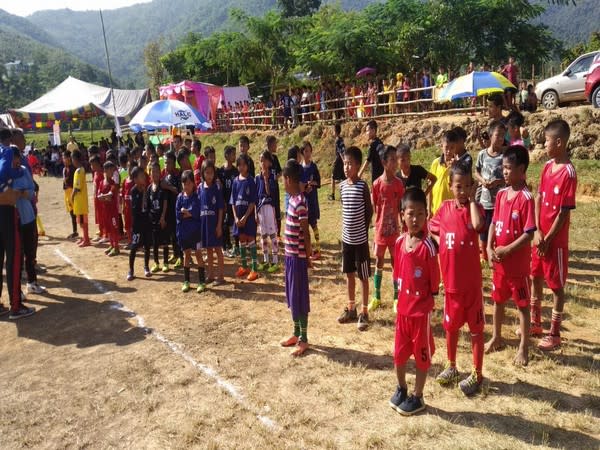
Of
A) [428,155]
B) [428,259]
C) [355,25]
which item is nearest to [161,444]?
[428,259]

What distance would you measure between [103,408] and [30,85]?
→ 361 feet

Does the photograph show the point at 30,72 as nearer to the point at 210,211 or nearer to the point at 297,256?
the point at 210,211

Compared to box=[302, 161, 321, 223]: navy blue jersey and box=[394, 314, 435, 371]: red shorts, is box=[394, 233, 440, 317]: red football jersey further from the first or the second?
box=[302, 161, 321, 223]: navy blue jersey

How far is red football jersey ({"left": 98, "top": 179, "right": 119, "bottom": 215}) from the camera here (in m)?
8.97

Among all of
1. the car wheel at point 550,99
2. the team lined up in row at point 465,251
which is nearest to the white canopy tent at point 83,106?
the car wheel at point 550,99

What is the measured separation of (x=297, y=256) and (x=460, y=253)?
5.30 ft

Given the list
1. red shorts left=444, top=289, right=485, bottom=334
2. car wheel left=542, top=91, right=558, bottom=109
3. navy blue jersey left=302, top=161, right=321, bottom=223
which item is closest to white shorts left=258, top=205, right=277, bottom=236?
navy blue jersey left=302, top=161, right=321, bottom=223

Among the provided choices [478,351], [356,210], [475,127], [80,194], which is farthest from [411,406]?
[475,127]

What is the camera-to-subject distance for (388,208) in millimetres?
5355

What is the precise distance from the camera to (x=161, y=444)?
138 inches

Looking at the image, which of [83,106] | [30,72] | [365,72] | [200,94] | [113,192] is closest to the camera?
[113,192]

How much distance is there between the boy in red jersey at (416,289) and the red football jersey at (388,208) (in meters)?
1.79

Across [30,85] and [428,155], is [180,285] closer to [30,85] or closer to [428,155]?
[428,155]

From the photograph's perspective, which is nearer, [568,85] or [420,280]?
[420,280]
